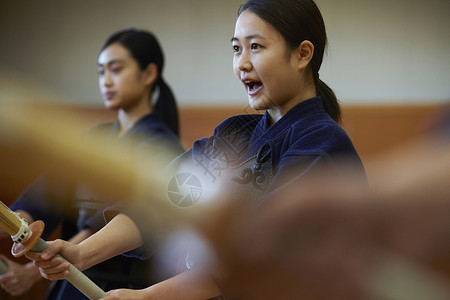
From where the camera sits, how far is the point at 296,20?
355 mm

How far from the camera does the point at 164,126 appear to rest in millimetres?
867

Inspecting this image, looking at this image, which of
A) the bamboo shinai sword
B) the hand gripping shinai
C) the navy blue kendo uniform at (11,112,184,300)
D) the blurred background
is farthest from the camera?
the blurred background

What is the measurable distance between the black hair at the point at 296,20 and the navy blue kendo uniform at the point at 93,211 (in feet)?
0.85

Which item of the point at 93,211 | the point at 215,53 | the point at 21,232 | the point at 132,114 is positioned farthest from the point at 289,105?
the point at 215,53

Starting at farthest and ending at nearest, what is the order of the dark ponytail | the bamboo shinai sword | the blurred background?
1. the blurred background
2. the bamboo shinai sword
3. the dark ponytail

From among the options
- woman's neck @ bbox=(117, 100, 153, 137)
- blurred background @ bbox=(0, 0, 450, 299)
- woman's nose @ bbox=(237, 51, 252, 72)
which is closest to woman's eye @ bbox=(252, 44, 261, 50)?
woman's nose @ bbox=(237, 51, 252, 72)

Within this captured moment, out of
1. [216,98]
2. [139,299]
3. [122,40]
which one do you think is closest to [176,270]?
[139,299]

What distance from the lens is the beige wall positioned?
1.69 m

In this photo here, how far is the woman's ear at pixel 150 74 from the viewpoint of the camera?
36.7 inches

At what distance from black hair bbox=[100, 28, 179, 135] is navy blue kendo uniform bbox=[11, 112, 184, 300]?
56 mm

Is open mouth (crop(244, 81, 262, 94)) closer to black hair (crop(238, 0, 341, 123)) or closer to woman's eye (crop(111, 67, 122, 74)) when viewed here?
black hair (crop(238, 0, 341, 123))

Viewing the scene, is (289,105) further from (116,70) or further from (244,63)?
(116,70)

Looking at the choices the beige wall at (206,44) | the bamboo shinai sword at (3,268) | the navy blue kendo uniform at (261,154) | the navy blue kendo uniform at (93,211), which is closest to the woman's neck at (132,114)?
the navy blue kendo uniform at (93,211)

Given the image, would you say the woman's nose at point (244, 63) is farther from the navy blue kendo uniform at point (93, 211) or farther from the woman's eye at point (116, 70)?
the woman's eye at point (116, 70)
